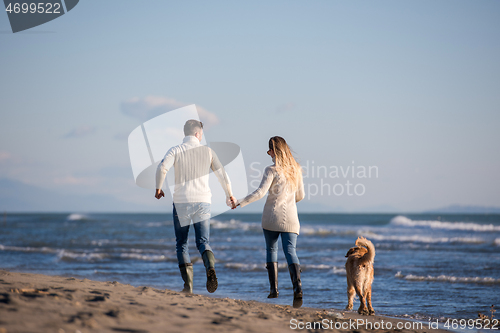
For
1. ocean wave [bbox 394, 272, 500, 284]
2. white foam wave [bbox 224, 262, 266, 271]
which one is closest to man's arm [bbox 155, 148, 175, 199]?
white foam wave [bbox 224, 262, 266, 271]

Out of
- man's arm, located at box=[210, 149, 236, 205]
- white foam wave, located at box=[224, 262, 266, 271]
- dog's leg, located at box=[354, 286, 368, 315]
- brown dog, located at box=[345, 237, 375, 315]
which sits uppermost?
man's arm, located at box=[210, 149, 236, 205]

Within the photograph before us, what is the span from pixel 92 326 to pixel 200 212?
183cm

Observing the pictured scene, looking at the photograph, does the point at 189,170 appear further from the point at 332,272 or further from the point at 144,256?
the point at 144,256

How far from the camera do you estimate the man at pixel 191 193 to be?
4.04 metres

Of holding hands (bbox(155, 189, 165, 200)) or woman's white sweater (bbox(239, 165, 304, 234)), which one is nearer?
woman's white sweater (bbox(239, 165, 304, 234))

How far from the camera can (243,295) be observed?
20.3ft

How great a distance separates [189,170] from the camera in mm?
4102

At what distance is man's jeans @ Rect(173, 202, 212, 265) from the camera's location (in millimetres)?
4051

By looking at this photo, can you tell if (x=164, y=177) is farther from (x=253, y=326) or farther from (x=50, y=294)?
(x=253, y=326)

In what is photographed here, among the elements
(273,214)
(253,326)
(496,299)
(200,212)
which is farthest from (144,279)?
(496,299)

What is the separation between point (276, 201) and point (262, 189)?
0.19 m

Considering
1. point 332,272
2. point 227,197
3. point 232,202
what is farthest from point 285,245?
point 332,272

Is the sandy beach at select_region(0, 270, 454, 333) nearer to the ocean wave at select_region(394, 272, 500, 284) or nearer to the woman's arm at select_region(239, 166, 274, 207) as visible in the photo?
the woman's arm at select_region(239, 166, 274, 207)

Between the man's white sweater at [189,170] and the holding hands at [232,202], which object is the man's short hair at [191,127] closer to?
the man's white sweater at [189,170]
